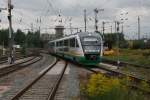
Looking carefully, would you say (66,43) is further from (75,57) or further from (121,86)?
(121,86)

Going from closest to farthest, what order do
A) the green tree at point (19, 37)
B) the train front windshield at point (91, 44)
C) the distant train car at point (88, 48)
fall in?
the distant train car at point (88, 48) < the train front windshield at point (91, 44) < the green tree at point (19, 37)

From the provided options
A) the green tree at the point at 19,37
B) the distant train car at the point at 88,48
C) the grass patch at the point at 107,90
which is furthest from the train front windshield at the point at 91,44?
the green tree at the point at 19,37

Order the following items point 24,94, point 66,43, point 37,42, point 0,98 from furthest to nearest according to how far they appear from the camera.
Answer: point 37,42 < point 66,43 < point 24,94 < point 0,98

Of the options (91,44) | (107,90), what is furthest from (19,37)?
(107,90)

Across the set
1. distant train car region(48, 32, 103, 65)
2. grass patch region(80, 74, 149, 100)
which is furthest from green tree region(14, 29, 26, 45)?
grass patch region(80, 74, 149, 100)

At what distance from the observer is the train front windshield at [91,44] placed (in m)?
38.7

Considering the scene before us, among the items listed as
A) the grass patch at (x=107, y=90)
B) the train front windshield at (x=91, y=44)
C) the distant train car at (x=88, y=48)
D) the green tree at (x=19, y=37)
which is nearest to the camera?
the grass patch at (x=107, y=90)

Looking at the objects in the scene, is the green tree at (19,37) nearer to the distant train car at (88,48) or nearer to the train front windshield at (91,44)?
the distant train car at (88,48)

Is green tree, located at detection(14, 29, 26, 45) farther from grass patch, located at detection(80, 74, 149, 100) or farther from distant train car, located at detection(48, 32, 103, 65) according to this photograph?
grass patch, located at detection(80, 74, 149, 100)

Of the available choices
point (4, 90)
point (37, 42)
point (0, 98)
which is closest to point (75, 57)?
point (4, 90)

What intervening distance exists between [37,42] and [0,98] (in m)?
134

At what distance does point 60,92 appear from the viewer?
19516 mm

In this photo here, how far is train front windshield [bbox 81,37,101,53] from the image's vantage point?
38.7m

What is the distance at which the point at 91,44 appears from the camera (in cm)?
3894
